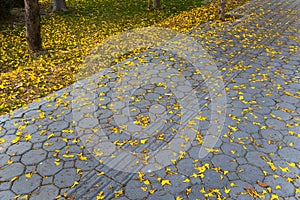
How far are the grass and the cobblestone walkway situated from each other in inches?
27.2

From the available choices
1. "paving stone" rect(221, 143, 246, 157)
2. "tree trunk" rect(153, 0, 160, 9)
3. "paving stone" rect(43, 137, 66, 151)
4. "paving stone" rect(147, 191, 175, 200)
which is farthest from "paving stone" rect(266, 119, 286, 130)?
"tree trunk" rect(153, 0, 160, 9)

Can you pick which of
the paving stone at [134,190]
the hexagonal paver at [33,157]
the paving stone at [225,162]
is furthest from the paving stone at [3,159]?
the paving stone at [225,162]

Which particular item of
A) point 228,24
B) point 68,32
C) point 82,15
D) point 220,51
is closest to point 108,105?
point 220,51

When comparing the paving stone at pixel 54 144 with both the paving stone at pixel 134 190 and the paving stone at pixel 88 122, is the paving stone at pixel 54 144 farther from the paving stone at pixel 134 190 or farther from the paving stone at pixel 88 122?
Result: the paving stone at pixel 134 190

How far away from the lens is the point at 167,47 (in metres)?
7.62

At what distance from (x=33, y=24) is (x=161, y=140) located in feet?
16.7

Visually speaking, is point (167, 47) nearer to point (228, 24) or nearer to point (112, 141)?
point (228, 24)

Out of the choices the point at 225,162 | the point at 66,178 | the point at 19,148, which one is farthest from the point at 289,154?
the point at 19,148

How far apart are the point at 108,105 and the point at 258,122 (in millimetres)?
2594

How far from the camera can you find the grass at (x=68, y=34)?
19.2 feet

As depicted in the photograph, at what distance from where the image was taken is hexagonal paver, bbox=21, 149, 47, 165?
12.5 feet

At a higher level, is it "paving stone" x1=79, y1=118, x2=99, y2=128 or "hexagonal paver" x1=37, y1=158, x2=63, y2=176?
"paving stone" x1=79, y1=118, x2=99, y2=128

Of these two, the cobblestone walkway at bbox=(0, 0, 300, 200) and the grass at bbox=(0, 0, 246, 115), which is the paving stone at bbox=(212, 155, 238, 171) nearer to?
the cobblestone walkway at bbox=(0, 0, 300, 200)

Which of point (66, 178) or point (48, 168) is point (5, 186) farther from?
point (66, 178)
